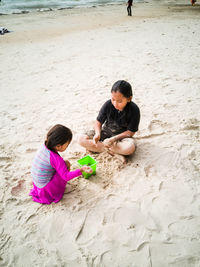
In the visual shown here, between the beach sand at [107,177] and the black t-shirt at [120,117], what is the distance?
422 mm

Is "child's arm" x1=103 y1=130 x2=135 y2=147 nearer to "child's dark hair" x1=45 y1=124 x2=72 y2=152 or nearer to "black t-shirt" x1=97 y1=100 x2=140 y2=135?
"black t-shirt" x1=97 y1=100 x2=140 y2=135

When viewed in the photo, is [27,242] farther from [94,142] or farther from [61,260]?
[94,142]

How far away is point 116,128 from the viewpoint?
2.43 m

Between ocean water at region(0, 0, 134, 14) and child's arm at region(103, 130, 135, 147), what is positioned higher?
ocean water at region(0, 0, 134, 14)

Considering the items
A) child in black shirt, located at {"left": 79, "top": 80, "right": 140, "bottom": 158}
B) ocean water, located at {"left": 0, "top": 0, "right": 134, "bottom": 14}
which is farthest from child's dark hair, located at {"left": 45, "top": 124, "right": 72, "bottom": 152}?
ocean water, located at {"left": 0, "top": 0, "right": 134, "bottom": 14}

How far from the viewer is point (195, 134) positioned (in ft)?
9.01

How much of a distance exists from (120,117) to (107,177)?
77cm

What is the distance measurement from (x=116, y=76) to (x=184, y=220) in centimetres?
384

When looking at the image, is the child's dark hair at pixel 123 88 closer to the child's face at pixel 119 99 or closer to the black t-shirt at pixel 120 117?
the child's face at pixel 119 99

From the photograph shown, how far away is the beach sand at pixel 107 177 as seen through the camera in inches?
61.4

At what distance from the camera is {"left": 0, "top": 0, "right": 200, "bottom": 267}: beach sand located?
5.11 ft

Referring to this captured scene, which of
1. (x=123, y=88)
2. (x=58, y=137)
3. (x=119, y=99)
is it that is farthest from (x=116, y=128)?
(x=58, y=137)

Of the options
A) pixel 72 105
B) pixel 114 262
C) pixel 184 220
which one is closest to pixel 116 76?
pixel 72 105

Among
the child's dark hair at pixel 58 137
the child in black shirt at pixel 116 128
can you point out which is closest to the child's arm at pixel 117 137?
the child in black shirt at pixel 116 128
